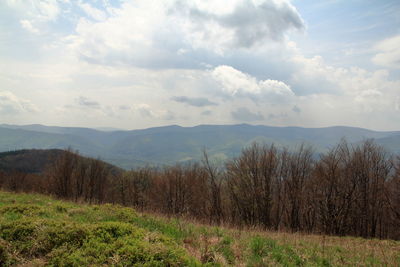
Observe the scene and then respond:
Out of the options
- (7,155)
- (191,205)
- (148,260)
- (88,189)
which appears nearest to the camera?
(148,260)

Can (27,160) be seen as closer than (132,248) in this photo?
No

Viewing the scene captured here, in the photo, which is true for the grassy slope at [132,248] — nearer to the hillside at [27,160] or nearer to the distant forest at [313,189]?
the distant forest at [313,189]

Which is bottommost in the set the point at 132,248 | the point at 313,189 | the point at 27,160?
the point at 27,160

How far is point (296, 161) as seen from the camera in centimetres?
3275

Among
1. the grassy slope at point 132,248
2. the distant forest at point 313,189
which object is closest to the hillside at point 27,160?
the distant forest at point 313,189

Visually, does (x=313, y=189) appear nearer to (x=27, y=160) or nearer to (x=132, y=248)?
(x=132, y=248)

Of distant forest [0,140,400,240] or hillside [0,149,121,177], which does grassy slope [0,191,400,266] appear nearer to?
distant forest [0,140,400,240]

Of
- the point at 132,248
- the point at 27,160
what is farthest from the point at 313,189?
the point at 27,160

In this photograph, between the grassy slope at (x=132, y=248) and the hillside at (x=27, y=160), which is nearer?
the grassy slope at (x=132, y=248)

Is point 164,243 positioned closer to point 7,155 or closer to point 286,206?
point 286,206

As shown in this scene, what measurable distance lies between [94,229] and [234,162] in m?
29.0

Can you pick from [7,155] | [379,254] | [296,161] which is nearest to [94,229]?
[379,254]

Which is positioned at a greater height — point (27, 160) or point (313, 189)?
point (313, 189)

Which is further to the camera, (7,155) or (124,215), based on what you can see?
(7,155)
